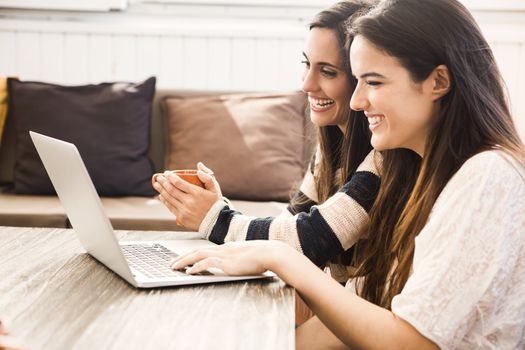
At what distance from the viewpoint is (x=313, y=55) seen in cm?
146

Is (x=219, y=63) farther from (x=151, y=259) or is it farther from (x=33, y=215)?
(x=151, y=259)

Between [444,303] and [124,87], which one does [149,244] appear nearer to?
[444,303]

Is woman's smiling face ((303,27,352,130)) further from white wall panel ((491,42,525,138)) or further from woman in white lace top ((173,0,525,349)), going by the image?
white wall panel ((491,42,525,138))

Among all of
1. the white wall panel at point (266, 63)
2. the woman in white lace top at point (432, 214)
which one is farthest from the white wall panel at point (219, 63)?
the woman in white lace top at point (432, 214)

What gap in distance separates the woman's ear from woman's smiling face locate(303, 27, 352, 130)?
41 centimetres

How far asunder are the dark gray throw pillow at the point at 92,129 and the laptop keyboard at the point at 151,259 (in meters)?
1.34

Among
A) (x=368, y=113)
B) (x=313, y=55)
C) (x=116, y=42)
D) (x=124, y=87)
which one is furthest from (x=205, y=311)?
(x=116, y=42)

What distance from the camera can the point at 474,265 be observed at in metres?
0.88

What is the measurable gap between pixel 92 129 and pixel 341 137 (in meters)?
1.26

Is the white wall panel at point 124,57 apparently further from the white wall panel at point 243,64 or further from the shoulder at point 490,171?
the shoulder at point 490,171

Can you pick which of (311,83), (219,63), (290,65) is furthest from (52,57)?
(311,83)

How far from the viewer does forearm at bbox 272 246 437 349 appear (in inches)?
35.5

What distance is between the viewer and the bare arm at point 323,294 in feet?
2.96

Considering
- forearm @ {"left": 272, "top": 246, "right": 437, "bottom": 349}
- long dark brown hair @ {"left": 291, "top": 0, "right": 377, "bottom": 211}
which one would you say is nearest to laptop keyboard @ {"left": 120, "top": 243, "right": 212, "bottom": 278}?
forearm @ {"left": 272, "top": 246, "right": 437, "bottom": 349}
